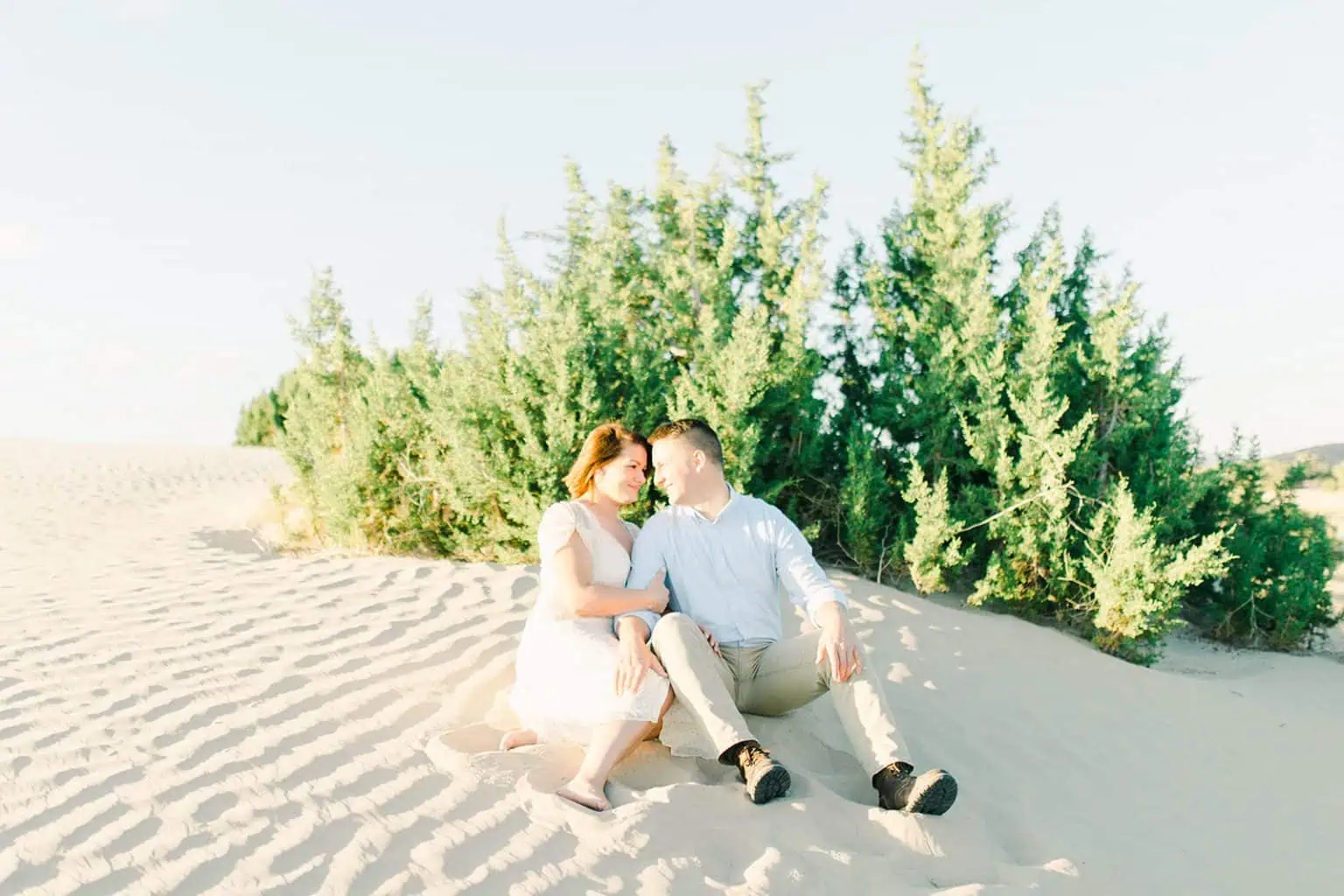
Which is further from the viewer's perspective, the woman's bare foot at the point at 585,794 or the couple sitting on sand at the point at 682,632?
the couple sitting on sand at the point at 682,632

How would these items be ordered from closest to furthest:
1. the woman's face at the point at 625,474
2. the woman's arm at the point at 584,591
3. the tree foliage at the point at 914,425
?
the woman's arm at the point at 584,591, the woman's face at the point at 625,474, the tree foliage at the point at 914,425

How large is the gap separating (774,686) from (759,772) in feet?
2.30

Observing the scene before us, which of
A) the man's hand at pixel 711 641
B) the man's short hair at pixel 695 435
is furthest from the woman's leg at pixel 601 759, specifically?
the man's short hair at pixel 695 435

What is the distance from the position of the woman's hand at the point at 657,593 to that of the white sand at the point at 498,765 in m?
0.64

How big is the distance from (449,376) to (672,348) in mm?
2379

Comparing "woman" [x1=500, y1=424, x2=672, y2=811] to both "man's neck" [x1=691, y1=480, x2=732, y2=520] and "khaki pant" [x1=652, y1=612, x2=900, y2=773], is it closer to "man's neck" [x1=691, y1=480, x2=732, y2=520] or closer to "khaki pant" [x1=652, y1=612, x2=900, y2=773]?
"khaki pant" [x1=652, y1=612, x2=900, y2=773]

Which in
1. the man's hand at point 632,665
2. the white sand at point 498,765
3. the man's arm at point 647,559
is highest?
the man's arm at point 647,559

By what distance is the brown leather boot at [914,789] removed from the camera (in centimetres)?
376

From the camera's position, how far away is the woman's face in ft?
14.7

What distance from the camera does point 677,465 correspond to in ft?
14.8

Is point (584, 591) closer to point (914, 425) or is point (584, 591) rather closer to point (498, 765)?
point (498, 765)

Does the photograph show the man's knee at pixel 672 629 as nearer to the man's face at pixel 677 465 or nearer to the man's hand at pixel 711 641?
the man's hand at pixel 711 641

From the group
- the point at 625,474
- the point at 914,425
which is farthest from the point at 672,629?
the point at 914,425

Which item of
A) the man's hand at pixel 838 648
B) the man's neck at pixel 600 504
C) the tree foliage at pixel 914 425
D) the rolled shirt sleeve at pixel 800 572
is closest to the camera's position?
the man's hand at pixel 838 648
